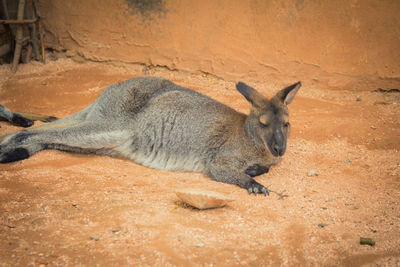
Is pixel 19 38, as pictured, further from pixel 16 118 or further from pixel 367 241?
pixel 367 241

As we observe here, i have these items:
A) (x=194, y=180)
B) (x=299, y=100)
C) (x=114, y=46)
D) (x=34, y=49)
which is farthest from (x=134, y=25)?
(x=194, y=180)

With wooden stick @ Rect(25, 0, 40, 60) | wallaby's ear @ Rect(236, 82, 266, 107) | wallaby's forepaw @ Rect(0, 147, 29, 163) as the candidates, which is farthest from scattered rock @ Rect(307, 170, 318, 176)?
wooden stick @ Rect(25, 0, 40, 60)

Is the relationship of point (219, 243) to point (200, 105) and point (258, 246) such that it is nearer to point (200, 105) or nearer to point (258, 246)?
point (258, 246)

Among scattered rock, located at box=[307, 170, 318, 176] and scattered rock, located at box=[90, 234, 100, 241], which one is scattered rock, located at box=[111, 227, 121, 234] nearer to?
scattered rock, located at box=[90, 234, 100, 241]

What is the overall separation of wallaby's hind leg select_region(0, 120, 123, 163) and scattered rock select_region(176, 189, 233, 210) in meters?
1.76

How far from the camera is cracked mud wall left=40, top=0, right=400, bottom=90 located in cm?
646

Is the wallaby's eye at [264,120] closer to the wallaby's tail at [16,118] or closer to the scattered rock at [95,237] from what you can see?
the scattered rock at [95,237]

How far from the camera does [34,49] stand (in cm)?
820

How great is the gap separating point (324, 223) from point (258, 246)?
708mm

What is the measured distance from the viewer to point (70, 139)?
4.62 meters

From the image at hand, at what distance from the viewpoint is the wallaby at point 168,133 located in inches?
168

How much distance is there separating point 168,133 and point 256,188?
1359 millimetres

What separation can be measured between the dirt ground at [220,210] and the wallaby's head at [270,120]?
0.45 meters

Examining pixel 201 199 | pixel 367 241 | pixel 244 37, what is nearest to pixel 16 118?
pixel 201 199
